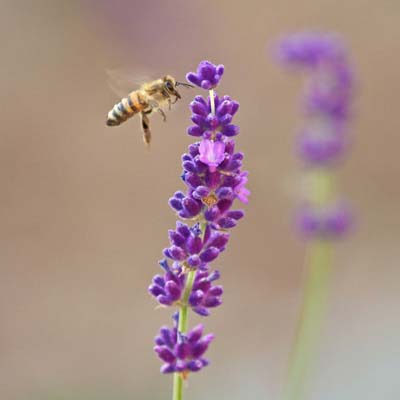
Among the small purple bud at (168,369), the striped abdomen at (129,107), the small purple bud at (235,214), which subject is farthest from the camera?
the striped abdomen at (129,107)

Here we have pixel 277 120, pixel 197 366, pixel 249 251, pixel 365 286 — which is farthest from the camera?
pixel 277 120

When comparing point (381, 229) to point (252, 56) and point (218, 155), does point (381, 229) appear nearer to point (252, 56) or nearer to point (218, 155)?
point (252, 56)

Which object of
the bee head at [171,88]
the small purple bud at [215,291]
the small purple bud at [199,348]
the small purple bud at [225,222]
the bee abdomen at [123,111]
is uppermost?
the bee head at [171,88]

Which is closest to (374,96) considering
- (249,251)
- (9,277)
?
(249,251)

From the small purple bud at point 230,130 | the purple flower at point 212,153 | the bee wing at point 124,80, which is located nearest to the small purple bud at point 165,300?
the purple flower at point 212,153

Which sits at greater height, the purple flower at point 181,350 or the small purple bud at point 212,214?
the small purple bud at point 212,214

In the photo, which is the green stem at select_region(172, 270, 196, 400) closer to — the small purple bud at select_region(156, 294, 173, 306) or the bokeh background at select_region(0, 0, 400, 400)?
the small purple bud at select_region(156, 294, 173, 306)

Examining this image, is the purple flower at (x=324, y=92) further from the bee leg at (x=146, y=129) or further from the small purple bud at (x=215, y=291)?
the small purple bud at (x=215, y=291)

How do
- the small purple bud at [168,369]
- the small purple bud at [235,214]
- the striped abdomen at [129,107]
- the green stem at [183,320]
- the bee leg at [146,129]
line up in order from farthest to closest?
the striped abdomen at [129,107] < the bee leg at [146,129] < the small purple bud at [235,214] < the small purple bud at [168,369] < the green stem at [183,320]
